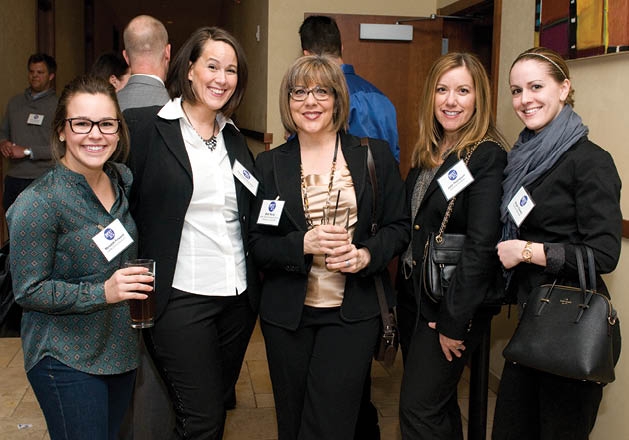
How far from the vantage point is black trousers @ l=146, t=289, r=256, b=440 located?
2188 mm

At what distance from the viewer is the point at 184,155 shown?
7.20ft

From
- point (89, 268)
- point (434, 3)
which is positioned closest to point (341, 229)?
point (89, 268)

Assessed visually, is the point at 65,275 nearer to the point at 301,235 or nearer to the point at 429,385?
the point at 301,235

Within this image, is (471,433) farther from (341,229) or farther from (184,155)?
(184,155)

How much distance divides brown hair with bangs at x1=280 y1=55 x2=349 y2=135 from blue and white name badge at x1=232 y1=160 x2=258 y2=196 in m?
0.25

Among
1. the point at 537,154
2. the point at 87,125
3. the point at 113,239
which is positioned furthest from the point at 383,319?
the point at 87,125

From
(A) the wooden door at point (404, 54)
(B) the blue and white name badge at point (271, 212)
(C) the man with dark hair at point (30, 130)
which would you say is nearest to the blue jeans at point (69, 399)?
(B) the blue and white name badge at point (271, 212)

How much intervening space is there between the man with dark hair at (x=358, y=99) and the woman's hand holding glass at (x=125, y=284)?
5.91 ft

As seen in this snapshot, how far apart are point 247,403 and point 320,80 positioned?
2.07 meters

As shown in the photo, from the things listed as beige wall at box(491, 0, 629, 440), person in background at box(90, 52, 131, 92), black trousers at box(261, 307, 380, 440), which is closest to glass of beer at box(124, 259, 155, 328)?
black trousers at box(261, 307, 380, 440)

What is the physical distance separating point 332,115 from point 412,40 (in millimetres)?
2851

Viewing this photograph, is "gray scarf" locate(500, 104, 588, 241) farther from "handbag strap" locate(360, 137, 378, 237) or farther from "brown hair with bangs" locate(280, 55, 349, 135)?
"brown hair with bangs" locate(280, 55, 349, 135)

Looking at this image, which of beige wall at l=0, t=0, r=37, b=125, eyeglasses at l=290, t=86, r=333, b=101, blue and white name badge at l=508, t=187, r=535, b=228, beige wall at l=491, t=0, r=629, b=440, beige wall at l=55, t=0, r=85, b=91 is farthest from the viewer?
beige wall at l=55, t=0, r=85, b=91

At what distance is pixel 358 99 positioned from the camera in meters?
3.36
